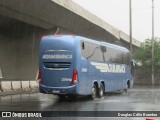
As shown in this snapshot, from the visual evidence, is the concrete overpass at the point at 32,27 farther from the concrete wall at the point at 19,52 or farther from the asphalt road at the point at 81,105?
the asphalt road at the point at 81,105

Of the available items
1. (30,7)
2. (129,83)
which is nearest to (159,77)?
(129,83)

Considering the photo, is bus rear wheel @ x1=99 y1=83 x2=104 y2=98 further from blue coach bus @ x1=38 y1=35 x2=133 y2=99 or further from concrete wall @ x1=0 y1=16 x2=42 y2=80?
concrete wall @ x1=0 y1=16 x2=42 y2=80

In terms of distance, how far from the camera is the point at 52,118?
13.2m

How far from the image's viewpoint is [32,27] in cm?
3894

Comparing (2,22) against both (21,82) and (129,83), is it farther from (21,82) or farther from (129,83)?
(129,83)

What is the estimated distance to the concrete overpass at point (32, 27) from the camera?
31.1 m

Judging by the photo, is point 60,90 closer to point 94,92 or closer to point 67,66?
point 67,66

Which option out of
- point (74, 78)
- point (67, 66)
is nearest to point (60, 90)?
point (74, 78)

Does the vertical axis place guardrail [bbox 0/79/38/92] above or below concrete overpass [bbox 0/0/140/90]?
below

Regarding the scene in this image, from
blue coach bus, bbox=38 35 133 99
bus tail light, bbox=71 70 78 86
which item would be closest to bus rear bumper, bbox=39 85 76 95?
blue coach bus, bbox=38 35 133 99

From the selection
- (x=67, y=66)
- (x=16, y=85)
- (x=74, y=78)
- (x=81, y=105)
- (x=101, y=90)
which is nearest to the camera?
(x=81, y=105)

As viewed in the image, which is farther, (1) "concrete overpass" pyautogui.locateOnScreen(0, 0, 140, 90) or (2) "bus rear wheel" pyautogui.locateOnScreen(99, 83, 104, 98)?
(1) "concrete overpass" pyautogui.locateOnScreen(0, 0, 140, 90)

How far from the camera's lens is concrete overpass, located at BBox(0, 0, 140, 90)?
31.1m

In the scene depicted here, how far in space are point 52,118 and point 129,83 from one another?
18467mm
